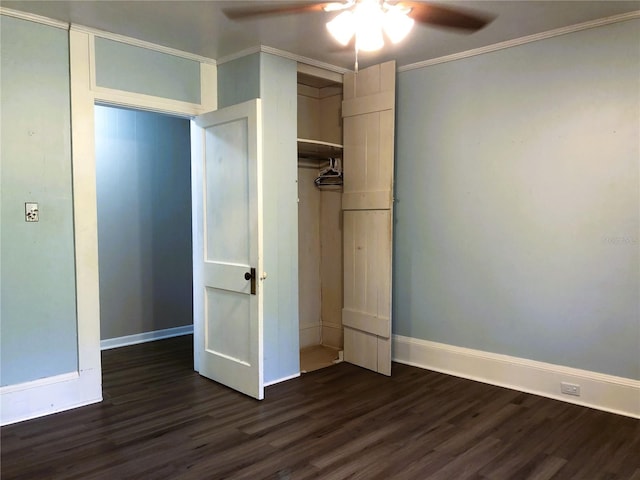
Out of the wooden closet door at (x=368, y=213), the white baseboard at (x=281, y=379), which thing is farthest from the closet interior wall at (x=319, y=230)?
the white baseboard at (x=281, y=379)

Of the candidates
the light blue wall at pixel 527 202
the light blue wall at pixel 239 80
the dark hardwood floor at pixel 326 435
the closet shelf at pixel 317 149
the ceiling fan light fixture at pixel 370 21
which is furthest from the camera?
the closet shelf at pixel 317 149

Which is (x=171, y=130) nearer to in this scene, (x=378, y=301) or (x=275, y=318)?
(x=275, y=318)

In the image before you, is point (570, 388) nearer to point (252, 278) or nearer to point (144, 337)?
point (252, 278)

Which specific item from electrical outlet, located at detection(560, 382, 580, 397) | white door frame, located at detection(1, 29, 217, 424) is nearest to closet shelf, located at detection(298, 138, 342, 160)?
white door frame, located at detection(1, 29, 217, 424)

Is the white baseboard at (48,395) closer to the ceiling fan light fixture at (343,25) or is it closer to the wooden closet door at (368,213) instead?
the wooden closet door at (368,213)

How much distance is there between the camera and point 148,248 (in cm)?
508

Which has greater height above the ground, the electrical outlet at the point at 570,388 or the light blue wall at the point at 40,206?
the light blue wall at the point at 40,206

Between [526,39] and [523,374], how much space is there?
240 centimetres

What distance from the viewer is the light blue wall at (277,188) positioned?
370 cm

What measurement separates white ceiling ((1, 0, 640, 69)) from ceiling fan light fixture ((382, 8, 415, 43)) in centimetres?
56

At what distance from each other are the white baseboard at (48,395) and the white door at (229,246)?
0.87m

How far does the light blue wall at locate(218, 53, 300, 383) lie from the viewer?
3699 mm

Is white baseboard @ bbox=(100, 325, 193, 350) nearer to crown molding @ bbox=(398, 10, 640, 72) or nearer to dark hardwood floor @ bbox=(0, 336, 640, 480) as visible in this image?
dark hardwood floor @ bbox=(0, 336, 640, 480)

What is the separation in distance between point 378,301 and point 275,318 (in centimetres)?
87
